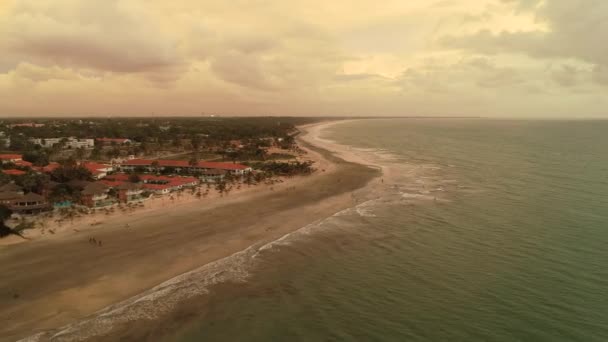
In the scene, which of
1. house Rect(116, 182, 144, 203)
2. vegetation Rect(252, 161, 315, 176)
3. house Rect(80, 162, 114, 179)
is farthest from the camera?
vegetation Rect(252, 161, 315, 176)

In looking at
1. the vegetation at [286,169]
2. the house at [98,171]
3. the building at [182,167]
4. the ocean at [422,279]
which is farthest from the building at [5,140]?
the ocean at [422,279]

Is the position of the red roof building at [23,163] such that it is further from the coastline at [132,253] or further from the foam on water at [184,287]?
the foam on water at [184,287]

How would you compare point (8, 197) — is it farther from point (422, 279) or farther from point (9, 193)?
point (422, 279)

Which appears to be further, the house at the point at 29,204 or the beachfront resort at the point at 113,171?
the beachfront resort at the point at 113,171

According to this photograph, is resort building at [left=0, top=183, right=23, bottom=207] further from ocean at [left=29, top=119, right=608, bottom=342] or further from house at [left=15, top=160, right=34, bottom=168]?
ocean at [left=29, top=119, right=608, bottom=342]

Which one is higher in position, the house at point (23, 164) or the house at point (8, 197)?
the house at point (23, 164)

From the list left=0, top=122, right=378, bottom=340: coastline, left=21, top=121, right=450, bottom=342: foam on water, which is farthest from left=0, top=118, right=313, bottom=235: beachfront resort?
left=21, top=121, right=450, bottom=342: foam on water

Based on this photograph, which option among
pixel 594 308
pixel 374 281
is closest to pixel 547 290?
pixel 594 308
